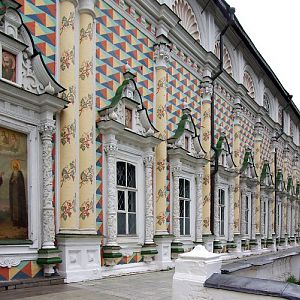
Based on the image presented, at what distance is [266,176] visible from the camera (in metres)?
22.5

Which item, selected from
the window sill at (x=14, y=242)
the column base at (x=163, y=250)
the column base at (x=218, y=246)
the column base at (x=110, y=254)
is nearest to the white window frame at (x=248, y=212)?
the column base at (x=218, y=246)

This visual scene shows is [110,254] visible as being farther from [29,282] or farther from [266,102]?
[266,102]

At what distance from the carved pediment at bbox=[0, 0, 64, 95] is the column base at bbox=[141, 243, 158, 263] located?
4941 millimetres

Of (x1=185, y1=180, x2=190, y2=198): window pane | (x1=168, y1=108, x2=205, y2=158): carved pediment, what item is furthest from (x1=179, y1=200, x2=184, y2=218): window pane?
(x1=168, y1=108, x2=205, y2=158): carved pediment

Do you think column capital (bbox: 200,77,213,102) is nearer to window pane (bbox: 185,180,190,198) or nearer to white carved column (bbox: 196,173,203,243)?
white carved column (bbox: 196,173,203,243)

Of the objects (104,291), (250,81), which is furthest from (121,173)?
(250,81)

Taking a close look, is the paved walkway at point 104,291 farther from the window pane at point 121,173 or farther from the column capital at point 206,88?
the column capital at point 206,88

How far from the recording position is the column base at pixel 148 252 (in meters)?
11.0

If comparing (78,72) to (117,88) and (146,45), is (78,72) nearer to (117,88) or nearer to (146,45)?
(117,88)

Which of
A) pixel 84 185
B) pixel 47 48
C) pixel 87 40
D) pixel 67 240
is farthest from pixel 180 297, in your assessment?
pixel 87 40

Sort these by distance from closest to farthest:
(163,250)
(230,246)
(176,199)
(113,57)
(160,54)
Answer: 1. (113,57)
2. (163,250)
3. (160,54)
4. (176,199)
5. (230,246)

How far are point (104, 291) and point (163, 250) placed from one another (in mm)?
4506

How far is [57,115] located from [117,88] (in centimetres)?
229

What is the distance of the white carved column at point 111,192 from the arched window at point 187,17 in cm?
647
